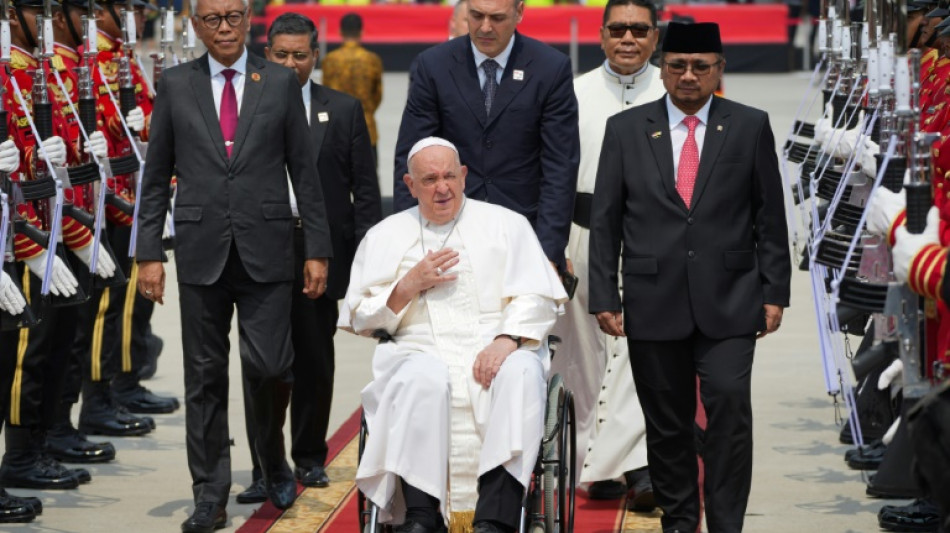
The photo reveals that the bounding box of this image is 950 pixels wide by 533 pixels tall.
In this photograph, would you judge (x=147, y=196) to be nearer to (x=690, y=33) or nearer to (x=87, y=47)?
(x=87, y=47)

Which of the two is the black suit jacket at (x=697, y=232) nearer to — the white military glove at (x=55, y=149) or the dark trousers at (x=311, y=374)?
the dark trousers at (x=311, y=374)

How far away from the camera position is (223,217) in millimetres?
6793

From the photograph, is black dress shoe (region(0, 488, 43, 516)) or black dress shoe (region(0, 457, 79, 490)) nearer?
black dress shoe (region(0, 488, 43, 516))

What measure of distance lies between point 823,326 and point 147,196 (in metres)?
2.51

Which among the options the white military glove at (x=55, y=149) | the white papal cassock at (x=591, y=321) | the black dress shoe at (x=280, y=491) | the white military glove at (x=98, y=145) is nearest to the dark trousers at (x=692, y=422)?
the white papal cassock at (x=591, y=321)

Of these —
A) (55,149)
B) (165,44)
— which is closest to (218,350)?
(55,149)

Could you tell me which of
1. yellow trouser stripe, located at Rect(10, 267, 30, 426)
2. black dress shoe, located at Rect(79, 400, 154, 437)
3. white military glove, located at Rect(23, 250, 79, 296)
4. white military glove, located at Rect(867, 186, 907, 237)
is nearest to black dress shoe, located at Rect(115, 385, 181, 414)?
black dress shoe, located at Rect(79, 400, 154, 437)

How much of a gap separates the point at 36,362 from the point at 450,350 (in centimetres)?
226

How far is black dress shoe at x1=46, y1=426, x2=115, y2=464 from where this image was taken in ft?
26.4

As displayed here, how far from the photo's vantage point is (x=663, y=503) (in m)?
6.40

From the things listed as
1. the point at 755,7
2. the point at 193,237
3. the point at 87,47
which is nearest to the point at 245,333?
the point at 193,237

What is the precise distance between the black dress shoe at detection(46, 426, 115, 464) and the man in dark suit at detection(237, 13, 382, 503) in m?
0.99

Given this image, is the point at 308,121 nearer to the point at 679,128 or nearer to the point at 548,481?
the point at 679,128

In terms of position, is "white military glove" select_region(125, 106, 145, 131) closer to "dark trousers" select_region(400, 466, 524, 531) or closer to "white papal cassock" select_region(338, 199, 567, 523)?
"white papal cassock" select_region(338, 199, 567, 523)
